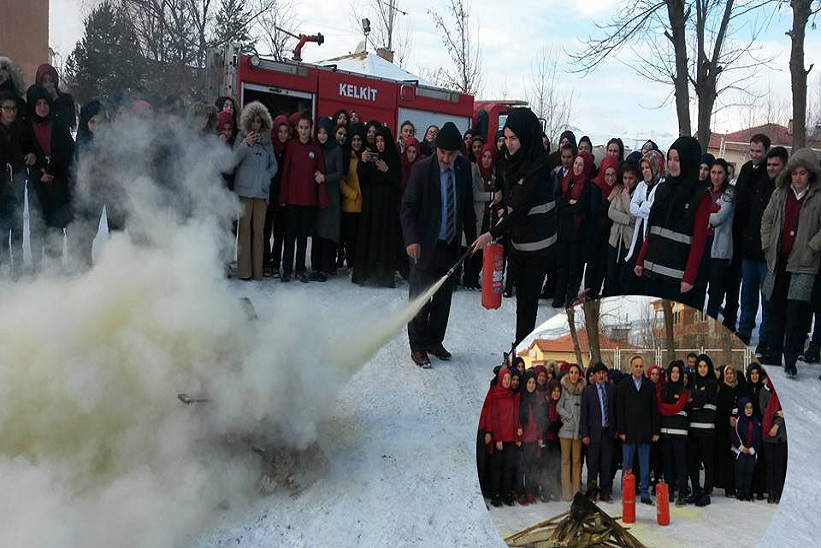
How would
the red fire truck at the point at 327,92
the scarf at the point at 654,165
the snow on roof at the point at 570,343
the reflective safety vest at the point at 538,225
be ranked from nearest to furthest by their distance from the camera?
the snow on roof at the point at 570,343 → the reflective safety vest at the point at 538,225 → the scarf at the point at 654,165 → the red fire truck at the point at 327,92

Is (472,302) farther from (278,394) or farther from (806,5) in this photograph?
(806,5)

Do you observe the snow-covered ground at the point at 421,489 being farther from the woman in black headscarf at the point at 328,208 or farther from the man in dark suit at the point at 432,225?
the woman in black headscarf at the point at 328,208

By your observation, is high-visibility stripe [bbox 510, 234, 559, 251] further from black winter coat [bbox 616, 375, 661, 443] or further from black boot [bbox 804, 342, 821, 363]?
black boot [bbox 804, 342, 821, 363]

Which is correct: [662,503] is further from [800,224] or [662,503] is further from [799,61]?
[799,61]

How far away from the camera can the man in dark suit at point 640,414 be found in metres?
2.24

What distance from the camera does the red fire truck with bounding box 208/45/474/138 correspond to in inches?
525

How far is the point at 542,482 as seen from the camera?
2314 mm

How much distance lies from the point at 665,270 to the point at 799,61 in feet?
26.8

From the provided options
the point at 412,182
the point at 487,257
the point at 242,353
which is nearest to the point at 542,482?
the point at 242,353

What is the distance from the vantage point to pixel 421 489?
431 centimetres

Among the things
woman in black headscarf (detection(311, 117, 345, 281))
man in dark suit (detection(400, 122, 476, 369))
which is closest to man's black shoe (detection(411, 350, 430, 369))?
man in dark suit (detection(400, 122, 476, 369))

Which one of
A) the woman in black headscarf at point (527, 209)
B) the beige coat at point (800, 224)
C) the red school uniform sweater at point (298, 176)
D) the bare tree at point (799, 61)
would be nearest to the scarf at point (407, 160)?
the red school uniform sweater at point (298, 176)

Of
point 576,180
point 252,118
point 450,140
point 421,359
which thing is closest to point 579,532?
point 421,359

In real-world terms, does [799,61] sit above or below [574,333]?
above
